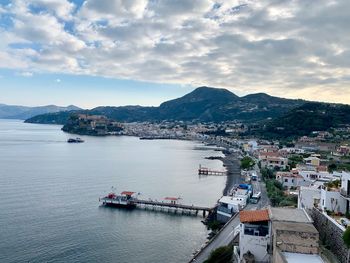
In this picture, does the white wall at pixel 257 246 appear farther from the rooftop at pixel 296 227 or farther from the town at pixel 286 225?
the rooftop at pixel 296 227

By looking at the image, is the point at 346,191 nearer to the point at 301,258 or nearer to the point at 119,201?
the point at 301,258

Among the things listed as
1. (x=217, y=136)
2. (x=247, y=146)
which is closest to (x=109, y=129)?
(x=217, y=136)

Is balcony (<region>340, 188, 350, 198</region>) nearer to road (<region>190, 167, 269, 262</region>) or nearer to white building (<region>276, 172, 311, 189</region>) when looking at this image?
road (<region>190, 167, 269, 262</region>)

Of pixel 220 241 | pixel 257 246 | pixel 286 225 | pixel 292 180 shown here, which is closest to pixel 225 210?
pixel 220 241

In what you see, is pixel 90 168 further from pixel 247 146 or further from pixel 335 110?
pixel 335 110

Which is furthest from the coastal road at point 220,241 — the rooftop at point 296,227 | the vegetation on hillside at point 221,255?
the rooftop at point 296,227

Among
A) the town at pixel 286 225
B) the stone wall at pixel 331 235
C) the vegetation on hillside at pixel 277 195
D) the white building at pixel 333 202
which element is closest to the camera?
the town at pixel 286 225

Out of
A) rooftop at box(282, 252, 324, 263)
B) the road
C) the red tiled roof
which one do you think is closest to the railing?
the road
